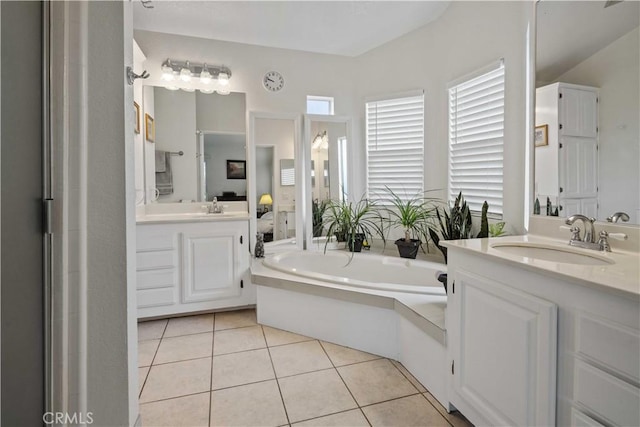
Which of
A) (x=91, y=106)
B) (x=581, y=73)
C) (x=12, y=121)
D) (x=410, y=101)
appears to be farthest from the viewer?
(x=410, y=101)

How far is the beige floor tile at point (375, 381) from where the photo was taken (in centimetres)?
175

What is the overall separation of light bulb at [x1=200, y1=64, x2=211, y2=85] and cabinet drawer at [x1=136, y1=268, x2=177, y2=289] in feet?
5.80

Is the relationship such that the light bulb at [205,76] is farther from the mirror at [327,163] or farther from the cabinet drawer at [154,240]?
the cabinet drawer at [154,240]

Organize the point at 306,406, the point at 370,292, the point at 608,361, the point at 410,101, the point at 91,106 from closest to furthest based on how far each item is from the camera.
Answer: the point at 608,361 → the point at 91,106 → the point at 306,406 → the point at 370,292 → the point at 410,101

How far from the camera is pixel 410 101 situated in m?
3.12

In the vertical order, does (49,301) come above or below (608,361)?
above

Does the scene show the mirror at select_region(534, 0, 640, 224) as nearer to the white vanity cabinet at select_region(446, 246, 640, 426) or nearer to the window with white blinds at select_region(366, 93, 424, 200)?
the white vanity cabinet at select_region(446, 246, 640, 426)

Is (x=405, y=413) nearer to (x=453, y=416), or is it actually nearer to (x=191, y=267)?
(x=453, y=416)

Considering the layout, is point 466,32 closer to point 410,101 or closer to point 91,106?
point 410,101

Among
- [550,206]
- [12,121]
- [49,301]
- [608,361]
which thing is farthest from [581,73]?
[49,301]

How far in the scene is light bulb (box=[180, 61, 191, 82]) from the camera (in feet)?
9.98

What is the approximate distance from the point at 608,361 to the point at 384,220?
2.45m

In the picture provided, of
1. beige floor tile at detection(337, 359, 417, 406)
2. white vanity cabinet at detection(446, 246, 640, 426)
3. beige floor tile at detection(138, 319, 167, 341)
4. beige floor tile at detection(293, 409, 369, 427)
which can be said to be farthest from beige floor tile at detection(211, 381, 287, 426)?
beige floor tile at detection(138, 319, 167, 341)

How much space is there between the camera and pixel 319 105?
3498 millimetres
